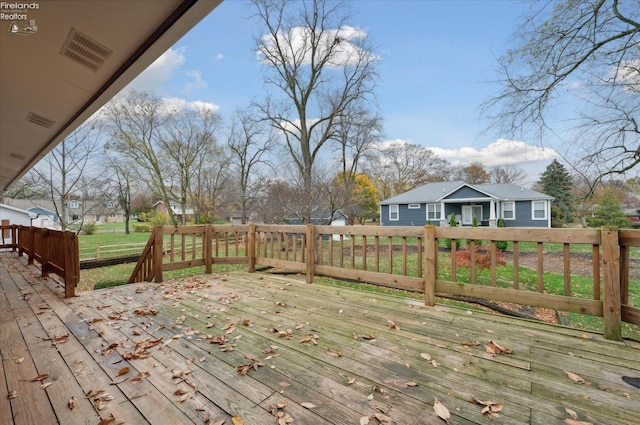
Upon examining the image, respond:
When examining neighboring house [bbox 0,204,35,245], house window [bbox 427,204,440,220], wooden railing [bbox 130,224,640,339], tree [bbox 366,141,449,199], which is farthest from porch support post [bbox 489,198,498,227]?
neighboring house [bbox 0,204,35,245]

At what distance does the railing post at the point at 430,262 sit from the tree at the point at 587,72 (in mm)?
Answer: 5214

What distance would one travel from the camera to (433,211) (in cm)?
2023

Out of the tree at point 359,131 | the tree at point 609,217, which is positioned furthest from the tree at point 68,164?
the tree at point 609,217

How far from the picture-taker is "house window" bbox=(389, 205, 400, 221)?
21816 millimetres

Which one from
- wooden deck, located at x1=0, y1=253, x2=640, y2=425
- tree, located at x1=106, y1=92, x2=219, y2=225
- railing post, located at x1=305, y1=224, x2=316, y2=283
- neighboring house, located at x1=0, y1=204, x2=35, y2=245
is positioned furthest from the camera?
neighboring house, located at x1=0, y1=204, x2=35, y2=245

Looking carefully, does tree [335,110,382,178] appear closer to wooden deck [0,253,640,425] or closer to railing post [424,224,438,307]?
railing post [424,224,438,307]

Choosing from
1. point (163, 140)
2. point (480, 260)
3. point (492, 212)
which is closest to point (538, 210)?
point (492, 212)

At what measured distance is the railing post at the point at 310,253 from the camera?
14.6 ft

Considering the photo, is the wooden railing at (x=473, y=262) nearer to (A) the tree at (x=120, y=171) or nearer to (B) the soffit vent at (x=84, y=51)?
(B) the soffit vent at (x=84, y=51)

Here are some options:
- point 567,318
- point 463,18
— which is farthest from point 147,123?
point 567,318

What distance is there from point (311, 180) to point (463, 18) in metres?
7.33

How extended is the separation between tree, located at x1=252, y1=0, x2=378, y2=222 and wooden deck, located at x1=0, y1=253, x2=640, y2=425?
839cm

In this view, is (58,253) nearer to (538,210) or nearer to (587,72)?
(587,72)

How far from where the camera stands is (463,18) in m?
7.06
